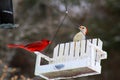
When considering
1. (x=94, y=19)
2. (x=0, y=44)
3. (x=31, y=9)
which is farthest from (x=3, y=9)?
(x=94, y=19)

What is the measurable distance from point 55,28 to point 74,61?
450 cm

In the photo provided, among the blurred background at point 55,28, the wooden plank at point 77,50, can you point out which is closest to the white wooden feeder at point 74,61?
the wooden plank at point 77,50

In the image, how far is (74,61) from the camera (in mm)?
3000

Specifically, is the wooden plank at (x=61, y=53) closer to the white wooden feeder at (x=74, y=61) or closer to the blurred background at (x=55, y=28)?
the white wooden feeder at (x=74, y=61)

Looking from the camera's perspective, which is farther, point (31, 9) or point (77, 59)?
point (31, 9)

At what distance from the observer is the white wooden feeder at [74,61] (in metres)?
2.98

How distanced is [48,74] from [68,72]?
145mm

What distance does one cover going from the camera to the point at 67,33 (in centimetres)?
766

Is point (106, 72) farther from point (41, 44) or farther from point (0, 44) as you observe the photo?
point (41, 44)

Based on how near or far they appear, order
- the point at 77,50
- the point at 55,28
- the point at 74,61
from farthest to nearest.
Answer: the point at 55,28 < the point at 77,50 < the point at 74,61

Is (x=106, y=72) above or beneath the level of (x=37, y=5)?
beneath

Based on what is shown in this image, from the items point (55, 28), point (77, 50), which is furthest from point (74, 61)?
point (55, 28)

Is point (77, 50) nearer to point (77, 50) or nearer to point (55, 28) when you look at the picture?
point (77, 50)

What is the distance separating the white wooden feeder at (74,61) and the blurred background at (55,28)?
137 inches
